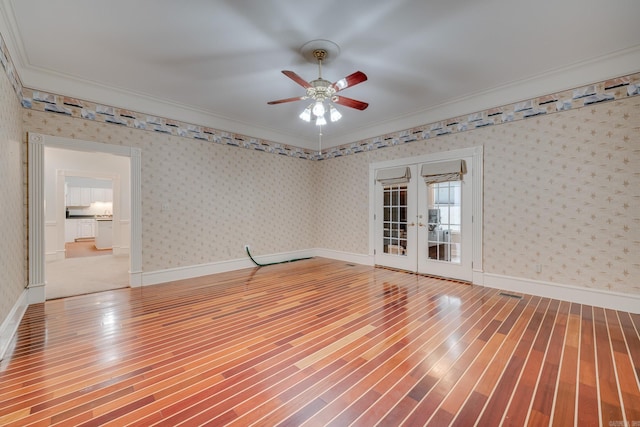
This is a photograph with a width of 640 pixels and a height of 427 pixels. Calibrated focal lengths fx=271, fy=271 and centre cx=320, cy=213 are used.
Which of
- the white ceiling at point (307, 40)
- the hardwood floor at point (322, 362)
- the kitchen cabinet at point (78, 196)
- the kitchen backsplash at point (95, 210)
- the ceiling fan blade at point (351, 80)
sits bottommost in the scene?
the hardwood floor at point (322, 362)

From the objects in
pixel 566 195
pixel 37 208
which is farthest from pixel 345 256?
pixel 37 208

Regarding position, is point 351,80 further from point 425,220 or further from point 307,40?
point 425,220

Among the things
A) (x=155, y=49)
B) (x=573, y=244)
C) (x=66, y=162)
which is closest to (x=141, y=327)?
(x=155, y=49)

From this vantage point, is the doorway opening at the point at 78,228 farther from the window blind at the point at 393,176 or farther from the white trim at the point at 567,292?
the white trim at the point at 567,292

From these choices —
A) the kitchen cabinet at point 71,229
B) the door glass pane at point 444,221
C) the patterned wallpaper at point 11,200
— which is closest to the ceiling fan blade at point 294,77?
the patterned wallpaper at point 11,200

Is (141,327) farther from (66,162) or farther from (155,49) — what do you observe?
(66,162)

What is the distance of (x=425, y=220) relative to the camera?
5.05 meters

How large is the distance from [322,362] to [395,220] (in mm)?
3882

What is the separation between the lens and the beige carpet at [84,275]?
163 inches

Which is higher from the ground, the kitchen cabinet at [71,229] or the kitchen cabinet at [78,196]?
the kitchen cabinet at [78,196]

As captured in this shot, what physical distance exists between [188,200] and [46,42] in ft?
8.58

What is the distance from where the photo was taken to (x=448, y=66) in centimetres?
351

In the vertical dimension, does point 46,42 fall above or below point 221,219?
above

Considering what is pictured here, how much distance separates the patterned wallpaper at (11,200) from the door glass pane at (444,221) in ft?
18.4
